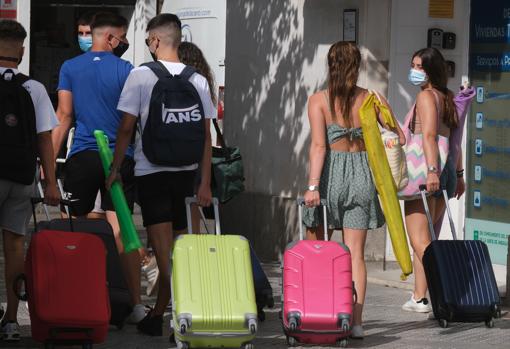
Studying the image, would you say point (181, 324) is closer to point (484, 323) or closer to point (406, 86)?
point (484, 323)

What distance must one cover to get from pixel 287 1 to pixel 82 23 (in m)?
3.75

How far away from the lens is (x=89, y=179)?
9555 millimetres

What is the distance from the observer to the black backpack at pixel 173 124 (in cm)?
875

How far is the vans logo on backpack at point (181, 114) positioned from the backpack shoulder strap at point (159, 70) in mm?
192

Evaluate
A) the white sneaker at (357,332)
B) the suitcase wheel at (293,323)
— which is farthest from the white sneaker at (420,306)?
the suitcase wheel at (293,323)

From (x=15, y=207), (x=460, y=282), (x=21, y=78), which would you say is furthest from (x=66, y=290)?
(x=460, y=282)

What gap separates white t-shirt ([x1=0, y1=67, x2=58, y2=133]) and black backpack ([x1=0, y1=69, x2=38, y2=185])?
0.05 metres

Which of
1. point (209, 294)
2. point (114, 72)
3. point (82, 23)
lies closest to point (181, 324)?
point (209, 294)

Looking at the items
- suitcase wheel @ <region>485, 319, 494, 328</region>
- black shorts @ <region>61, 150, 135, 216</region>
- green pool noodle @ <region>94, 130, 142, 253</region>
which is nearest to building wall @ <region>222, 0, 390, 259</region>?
suitcase wheel @ <region>485, 319, 494, 328</region>

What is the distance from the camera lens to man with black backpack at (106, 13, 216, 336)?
8.77m

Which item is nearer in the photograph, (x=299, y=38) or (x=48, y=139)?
(x=48, y=139)

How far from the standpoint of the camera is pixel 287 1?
1405 centimetres

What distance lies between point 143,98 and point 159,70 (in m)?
0.19

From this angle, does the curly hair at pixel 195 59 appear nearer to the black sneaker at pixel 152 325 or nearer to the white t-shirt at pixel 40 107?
the white t-shirt at pixel 40 107
